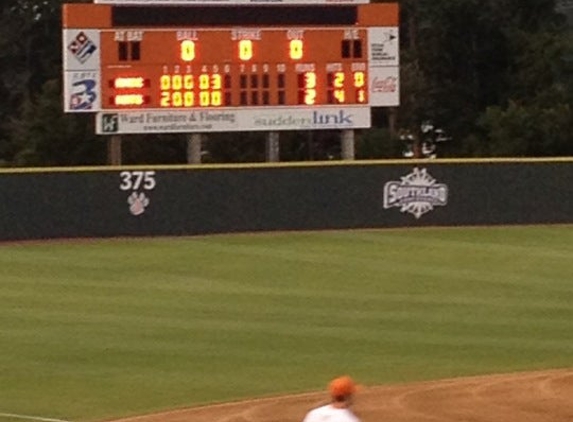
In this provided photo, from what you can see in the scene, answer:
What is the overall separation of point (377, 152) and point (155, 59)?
48.6 feet

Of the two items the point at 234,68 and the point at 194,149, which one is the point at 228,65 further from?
the point at 194,149

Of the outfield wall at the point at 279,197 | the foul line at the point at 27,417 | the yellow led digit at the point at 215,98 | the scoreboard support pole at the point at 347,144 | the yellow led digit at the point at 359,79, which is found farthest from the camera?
the scoreboard support pole at the point at 347,144

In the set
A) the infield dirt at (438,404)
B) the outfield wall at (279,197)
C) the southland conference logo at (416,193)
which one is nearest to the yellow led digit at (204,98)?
the outfield wall at (279,197)

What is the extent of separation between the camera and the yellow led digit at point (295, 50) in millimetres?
30188

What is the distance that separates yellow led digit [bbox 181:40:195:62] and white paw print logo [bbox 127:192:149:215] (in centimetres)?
A: 258

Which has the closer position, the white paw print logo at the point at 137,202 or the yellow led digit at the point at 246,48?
the white paw print logo at the point at 137,202

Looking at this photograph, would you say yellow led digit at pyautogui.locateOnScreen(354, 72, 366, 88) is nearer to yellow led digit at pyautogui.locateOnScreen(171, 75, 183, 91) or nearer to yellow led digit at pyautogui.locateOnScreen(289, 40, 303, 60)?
yellow led digit at pyautogui.locateOnScreen(289, 40, 303, 60)

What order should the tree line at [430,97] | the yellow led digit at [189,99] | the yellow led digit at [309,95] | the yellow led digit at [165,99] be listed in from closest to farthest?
the yellow led digit at [165,99] → the yellow led digit at [189,99] → the yellow led digit at [309,95] → the tree line at [430,97]

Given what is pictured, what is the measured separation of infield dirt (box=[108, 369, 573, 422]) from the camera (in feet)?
43.6

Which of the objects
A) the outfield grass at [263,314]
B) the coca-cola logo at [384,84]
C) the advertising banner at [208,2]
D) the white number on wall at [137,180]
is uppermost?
the advertising banner at [208,2]

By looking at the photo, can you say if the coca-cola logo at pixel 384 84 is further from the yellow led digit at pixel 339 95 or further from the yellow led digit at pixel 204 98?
the yellow led digit at pixel 204 98

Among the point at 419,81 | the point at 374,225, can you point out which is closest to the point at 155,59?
the point at 374,225

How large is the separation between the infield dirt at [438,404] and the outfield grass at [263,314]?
1.74ft

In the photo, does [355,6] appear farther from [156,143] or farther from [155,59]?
[156,143]
